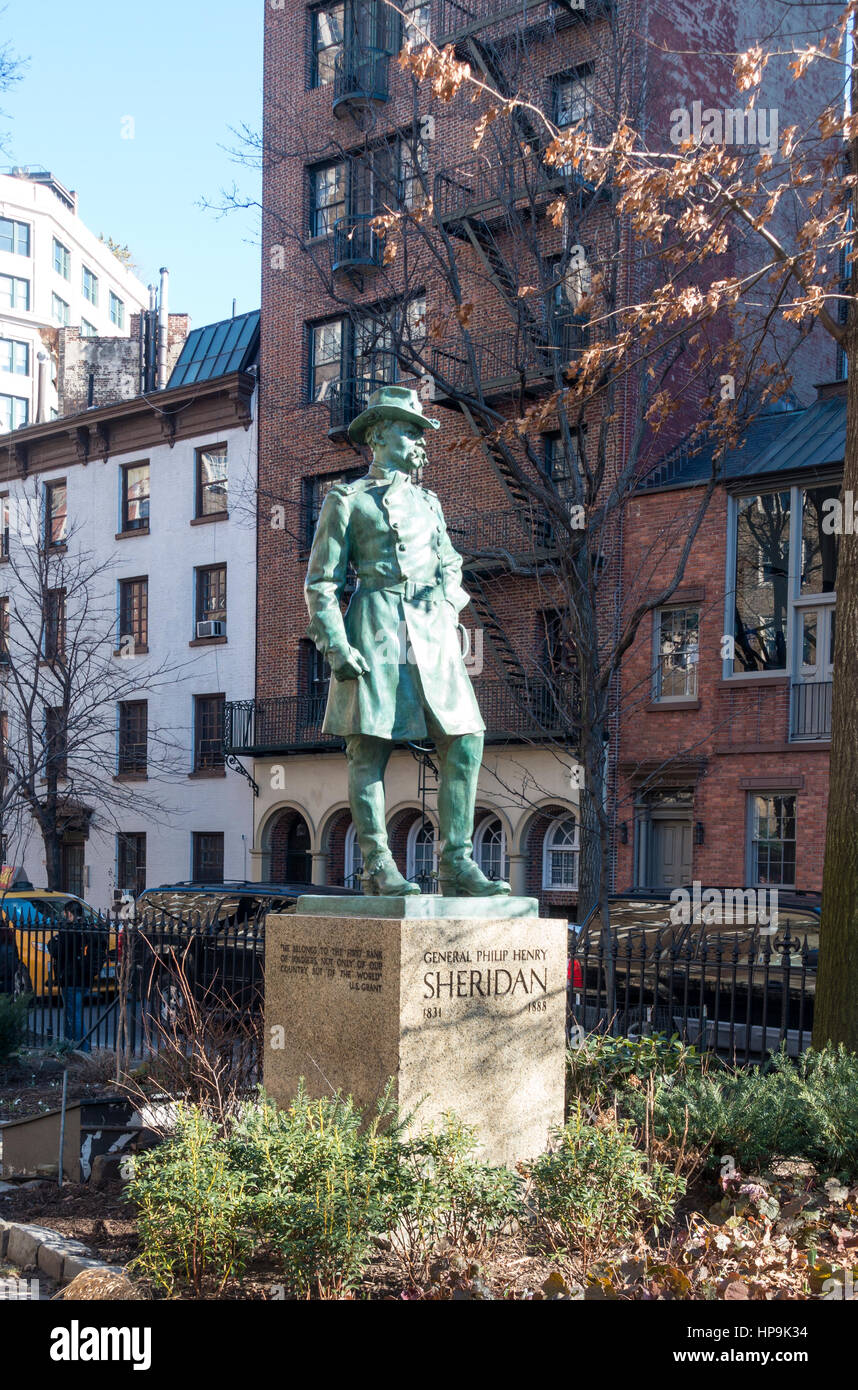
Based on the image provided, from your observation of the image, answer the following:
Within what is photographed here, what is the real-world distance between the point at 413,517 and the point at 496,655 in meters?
17.4

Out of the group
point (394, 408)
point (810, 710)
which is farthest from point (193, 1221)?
point (810, 710)

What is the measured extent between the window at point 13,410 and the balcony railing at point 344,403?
46.0 m

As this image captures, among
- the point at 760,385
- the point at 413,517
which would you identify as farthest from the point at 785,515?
the point at 413,517

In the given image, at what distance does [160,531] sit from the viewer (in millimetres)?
33031

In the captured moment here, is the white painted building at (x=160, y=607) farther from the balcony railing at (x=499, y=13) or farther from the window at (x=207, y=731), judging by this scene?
the balcony railing at (x=499, y=13)

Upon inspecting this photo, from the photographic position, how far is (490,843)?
89.3 feet

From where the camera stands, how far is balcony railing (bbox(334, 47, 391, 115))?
28.2 metres

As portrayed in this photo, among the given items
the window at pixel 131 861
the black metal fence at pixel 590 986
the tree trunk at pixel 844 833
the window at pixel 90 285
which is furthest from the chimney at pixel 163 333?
the window at pixel 90 285

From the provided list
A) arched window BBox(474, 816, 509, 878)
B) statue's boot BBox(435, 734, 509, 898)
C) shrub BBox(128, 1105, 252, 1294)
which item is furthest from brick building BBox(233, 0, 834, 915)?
shrub BBox(128, 1105, 252, 1294)

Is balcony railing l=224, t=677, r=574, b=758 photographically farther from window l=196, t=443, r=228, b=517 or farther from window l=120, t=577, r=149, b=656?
window l=196, t=443, r=228, b=517

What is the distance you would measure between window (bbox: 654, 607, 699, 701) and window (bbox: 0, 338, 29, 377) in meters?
56.2

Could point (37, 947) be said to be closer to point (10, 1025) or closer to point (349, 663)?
point (10, 1025)

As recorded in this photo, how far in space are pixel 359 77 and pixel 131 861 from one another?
720 inches

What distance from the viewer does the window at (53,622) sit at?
1083 inches
